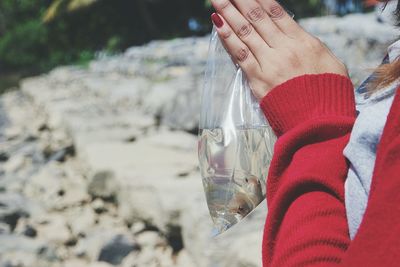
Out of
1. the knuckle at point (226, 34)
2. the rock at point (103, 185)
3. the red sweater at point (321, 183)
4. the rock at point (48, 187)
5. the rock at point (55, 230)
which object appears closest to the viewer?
the red sweater at point (321, 183)

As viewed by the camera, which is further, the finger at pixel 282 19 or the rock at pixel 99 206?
the rock at pixel 99 206

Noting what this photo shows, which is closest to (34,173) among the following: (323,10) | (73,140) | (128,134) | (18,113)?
(73,140)

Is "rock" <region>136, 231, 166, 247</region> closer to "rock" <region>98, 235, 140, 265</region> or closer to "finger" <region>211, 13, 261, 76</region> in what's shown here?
"rock" <region>98, 235, 140, 265</region>

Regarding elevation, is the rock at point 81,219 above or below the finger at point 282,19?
below

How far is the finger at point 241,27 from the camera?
91cm

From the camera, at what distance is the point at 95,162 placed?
3012 millimetres

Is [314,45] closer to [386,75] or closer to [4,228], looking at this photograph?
[386,75]

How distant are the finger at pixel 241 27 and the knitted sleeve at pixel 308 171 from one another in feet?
0.25

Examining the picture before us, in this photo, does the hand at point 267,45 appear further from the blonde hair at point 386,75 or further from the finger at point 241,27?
the blonde hair at point 386,75

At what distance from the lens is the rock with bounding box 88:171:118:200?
9.15 ft

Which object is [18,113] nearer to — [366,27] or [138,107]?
[138,107]

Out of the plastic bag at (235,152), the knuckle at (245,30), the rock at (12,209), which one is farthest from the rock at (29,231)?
the knuckle at (245,30)

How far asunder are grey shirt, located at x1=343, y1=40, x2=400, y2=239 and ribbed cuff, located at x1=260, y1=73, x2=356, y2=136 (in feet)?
0.35

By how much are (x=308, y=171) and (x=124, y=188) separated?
1889mm
